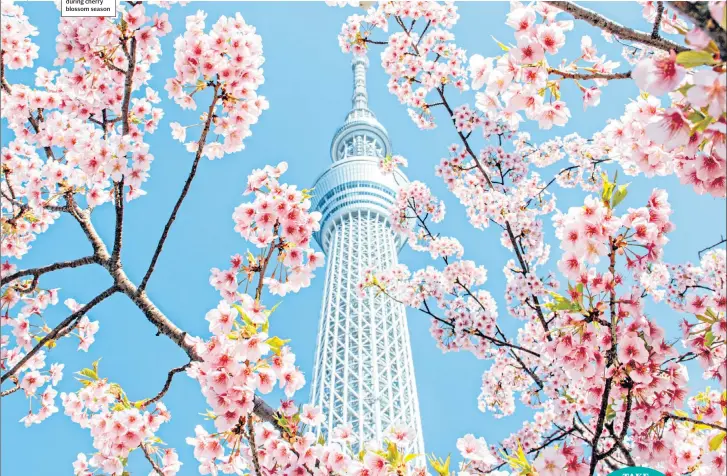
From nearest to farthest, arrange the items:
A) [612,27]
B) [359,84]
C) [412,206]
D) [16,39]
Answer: [612,27], [16,39], [412,206], [359,84]

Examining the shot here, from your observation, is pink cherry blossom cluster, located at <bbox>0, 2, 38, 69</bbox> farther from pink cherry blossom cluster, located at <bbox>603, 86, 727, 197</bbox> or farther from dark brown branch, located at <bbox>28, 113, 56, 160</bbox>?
pink cherry blossom cluster, located at <bbox>603, 86, 727, 197</bbox>

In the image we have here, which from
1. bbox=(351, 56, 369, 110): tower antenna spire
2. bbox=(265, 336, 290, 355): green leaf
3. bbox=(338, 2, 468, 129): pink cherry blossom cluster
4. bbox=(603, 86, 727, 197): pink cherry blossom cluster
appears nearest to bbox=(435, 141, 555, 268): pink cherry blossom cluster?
bbox=(338, 2, 468, 129): pink cherry blossom cluster

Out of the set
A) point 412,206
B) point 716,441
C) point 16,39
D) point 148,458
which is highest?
point 412,206

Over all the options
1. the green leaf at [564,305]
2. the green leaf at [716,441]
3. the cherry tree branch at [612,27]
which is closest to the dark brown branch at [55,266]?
the green leaf at [564,305]

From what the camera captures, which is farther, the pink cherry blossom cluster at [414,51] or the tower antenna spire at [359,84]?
the tower antenna spire at [359,84]

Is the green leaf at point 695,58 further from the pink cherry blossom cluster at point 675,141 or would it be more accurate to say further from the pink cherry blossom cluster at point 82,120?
the pink cherry blossom cluster at point 82,120

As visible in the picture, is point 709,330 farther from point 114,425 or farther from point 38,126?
point 38,126

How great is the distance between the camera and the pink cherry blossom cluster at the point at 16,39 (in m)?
2.88

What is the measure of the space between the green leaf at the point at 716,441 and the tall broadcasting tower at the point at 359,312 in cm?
2186

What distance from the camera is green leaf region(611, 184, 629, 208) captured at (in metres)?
1.94

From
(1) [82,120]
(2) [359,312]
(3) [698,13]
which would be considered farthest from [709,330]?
(2) [359,312]

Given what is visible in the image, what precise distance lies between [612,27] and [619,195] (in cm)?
63

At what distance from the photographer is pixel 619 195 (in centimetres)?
196

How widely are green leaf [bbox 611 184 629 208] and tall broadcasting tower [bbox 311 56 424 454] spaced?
21.7 meters
